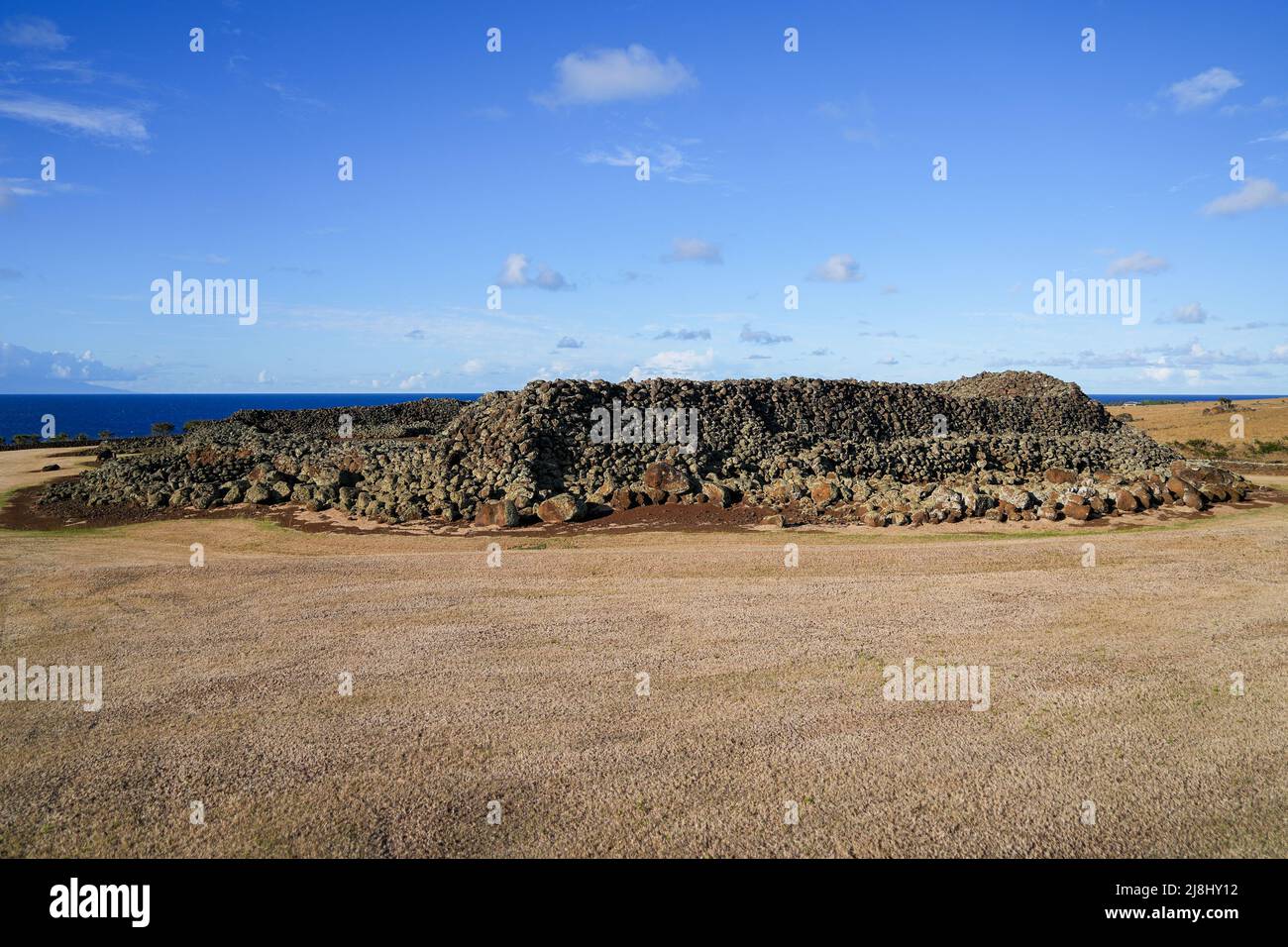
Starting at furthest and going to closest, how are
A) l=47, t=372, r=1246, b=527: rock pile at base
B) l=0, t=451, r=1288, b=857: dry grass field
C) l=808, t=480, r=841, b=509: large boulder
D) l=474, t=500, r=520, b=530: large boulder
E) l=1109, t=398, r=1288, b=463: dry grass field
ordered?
l=1109, t=398, r=1288, b=463: dry grass field < l=808, t=480, r=841, b=509: large boulder < l=47, t=372, r=1246, b=527: rock pile at base < l=474, t=500, r=520, b=530: large boulder < l=0, t=451, r=1288, b=857: dry grass field

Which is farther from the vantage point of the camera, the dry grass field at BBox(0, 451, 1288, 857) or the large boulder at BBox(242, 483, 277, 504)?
the large boulder at BBox(242, 483, 277, 504)

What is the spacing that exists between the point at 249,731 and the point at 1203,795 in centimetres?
1006

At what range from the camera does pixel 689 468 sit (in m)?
25.4

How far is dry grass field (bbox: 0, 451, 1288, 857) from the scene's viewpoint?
6.74 meters

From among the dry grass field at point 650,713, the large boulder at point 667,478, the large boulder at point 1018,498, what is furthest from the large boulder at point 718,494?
the large boulder at point 1018,498

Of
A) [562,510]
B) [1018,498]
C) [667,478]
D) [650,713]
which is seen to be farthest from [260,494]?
[1018,498]

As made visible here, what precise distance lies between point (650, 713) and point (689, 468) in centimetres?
1674

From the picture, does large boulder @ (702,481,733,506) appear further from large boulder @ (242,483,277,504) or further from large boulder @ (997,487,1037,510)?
large boulder @ (242,483,277,504)

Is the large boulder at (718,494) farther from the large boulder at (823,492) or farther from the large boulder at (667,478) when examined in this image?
the large boulder at (823,492)

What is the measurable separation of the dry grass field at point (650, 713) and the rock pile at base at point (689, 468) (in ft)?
21.2

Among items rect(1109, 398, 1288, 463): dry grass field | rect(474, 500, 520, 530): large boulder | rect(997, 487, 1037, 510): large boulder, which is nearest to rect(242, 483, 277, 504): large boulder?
rect(474, 500, 520, 530): large boulder

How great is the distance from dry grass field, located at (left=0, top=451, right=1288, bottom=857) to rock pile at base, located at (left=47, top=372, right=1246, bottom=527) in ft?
21.2
